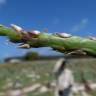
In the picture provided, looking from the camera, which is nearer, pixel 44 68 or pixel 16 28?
pixel 16 28

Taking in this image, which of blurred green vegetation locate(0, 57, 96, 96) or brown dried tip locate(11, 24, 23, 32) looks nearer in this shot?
brown dried tip locate(11, 24, 23, 32)

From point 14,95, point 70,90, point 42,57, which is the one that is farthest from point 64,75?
point 14,95

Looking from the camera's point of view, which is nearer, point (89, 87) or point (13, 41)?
point (13, 41)

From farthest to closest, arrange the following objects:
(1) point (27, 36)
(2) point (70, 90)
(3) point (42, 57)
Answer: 1. (3) point (42, 57)
2. (1) point (27, 36)
3. (2) point (70, 90)

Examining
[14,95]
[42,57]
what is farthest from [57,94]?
[14,95]

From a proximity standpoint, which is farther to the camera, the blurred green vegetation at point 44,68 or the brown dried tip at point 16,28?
the blurred green vegetation at point 44,68

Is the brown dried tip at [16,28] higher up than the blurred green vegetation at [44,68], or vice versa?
the brown dried tip at [16,28]

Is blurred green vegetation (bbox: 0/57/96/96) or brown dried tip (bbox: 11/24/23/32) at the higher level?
brown dried tip (bbox: 11/24/23/32)

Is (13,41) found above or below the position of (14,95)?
above

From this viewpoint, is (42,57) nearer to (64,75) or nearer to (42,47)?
(42,47)

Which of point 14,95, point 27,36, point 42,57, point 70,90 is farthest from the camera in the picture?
point 14,95
